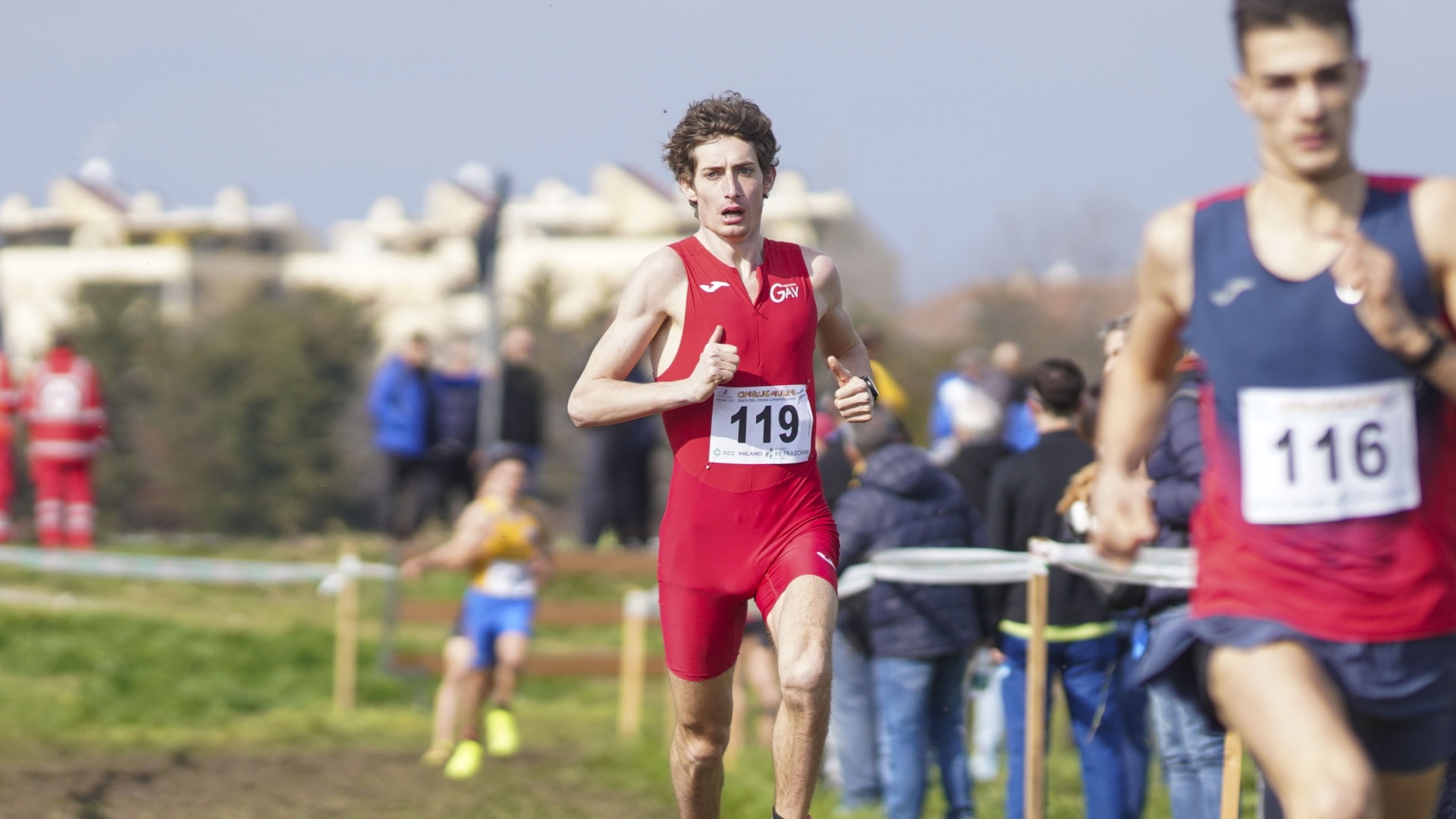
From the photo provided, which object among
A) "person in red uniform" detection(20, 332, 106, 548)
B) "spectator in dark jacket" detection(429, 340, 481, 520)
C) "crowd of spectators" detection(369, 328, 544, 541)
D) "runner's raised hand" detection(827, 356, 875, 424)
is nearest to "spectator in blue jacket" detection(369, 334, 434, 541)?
"crowd of spectators" detection(369, 328, 544, 541)

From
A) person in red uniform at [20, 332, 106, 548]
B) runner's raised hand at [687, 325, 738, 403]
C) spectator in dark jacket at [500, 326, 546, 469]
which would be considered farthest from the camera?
person in red uniform at [20, 332, 106, 548]

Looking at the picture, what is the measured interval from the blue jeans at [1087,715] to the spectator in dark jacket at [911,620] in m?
0.42

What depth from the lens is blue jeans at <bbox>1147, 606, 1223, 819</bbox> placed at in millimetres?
6531

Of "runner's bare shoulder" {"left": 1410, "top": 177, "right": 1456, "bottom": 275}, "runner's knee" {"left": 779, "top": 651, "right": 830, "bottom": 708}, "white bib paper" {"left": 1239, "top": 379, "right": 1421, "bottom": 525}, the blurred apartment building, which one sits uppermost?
the blurred apartment building

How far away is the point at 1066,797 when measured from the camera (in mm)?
8930

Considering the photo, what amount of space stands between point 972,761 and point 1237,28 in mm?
7349

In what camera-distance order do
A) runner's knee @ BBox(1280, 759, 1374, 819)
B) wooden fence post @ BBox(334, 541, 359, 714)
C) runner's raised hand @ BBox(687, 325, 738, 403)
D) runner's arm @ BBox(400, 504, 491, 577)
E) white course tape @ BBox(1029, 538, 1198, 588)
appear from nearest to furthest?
1. runner's knee @ BBox(1280, 759, 1374, 819)
2. runner's raised hand @ BBox(687, 325, 738, 403)
3. white course tape @ BBox(1029, 538, 1198, 588)
4. runner's arm @ BBox(400, 504, 491, 577)
5. wooden fence post @ BBox(334, 541, 359, 714)

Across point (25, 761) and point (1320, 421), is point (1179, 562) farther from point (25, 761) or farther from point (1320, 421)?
point (25, 761)

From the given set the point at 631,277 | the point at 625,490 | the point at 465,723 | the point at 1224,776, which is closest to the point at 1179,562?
the point at 1224,776

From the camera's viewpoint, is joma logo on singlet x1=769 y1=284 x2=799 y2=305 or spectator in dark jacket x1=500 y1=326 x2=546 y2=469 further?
spectator in dark jacket x1=500 y1=326 x2=546 y2=469

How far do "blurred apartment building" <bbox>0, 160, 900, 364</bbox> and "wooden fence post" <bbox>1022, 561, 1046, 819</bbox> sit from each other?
44.0 m

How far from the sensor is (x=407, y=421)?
15.8 metres

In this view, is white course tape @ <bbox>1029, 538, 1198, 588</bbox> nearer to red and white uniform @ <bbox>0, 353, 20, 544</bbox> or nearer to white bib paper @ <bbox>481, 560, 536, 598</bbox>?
white bib paper @ <bbox>481, 560, 536, 598</bbox>

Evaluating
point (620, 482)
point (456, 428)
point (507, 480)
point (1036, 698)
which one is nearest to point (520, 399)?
point (456, 428)
